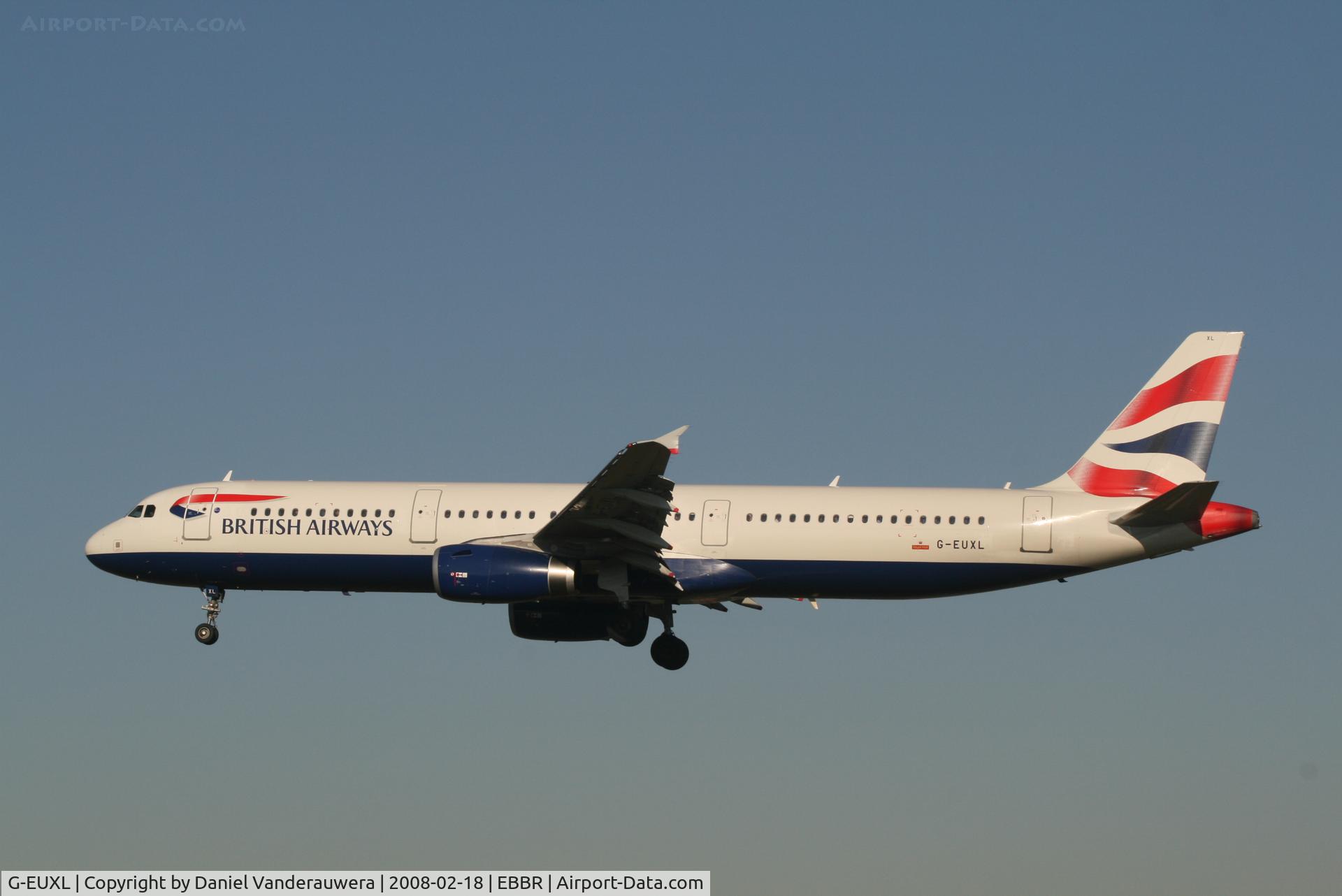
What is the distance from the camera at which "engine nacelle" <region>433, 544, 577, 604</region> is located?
39750 mm

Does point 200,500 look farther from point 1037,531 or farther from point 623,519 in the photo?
point 1037,531

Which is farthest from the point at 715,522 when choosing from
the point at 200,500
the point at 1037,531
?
the point at 200,500

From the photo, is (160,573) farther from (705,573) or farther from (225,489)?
(705,573)

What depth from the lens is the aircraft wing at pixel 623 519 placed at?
Answer: 1464 inches

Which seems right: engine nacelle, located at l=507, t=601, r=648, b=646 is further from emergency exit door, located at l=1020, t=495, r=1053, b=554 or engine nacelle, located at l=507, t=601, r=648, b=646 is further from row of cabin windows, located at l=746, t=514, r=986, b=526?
emergency exit door, located at l=1020, t=495, r=1053, b=554

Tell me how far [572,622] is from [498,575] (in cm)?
534

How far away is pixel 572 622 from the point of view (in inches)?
1756

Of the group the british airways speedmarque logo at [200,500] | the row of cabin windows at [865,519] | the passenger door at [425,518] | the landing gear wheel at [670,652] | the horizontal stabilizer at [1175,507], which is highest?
the british airways speedmarque logo at [200,500]

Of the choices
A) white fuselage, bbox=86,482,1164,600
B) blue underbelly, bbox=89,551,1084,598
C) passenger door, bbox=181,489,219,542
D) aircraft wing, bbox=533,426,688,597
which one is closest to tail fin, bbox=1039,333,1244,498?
white fuselage, bbox=86,482,1164,600

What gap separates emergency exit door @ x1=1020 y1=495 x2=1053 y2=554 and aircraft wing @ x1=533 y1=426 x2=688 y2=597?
8.72 meters

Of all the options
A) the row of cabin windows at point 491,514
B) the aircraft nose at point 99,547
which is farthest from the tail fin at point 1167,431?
the aircraft nose at point 99,547

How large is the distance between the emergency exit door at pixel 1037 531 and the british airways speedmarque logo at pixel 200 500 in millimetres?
19509

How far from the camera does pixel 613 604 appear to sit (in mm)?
44094

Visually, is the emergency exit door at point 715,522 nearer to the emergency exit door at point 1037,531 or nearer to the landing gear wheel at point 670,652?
the landing gear wheel at point 670,652
